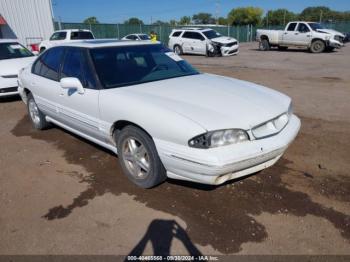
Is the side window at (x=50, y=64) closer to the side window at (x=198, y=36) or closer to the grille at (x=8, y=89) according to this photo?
the grille at (x=8, y=89)

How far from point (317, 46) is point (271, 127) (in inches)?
802

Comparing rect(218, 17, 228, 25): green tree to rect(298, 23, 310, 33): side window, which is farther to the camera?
rect(218, 17, 228, 25): green tree

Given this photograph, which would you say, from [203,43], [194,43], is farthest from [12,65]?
[194,43]

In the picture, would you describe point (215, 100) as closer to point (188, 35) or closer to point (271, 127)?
point (271, 127)

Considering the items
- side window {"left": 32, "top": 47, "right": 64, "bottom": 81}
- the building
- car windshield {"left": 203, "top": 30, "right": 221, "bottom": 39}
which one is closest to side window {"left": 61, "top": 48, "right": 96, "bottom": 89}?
side window {"left": 32, "top": 47, "right": 64, "bottom": 81}

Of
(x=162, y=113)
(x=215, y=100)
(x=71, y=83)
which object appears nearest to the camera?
(x=162, y=113)

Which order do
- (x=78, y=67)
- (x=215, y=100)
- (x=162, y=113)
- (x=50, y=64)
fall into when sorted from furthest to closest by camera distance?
(x=50, y=64)
(x=78, y=67)
(x=215, y=100)
(x=162, y=113)

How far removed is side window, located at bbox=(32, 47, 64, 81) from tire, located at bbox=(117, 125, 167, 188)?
175 centimetres

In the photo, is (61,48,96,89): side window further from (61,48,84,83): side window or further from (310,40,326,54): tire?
(310,40,326,54): tire

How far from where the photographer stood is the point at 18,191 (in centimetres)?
370

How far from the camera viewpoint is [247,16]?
9600 cm

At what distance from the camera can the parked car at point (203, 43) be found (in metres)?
20.3

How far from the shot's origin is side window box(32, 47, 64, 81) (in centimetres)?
466

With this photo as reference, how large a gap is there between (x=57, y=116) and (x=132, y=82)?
61.6 inches
